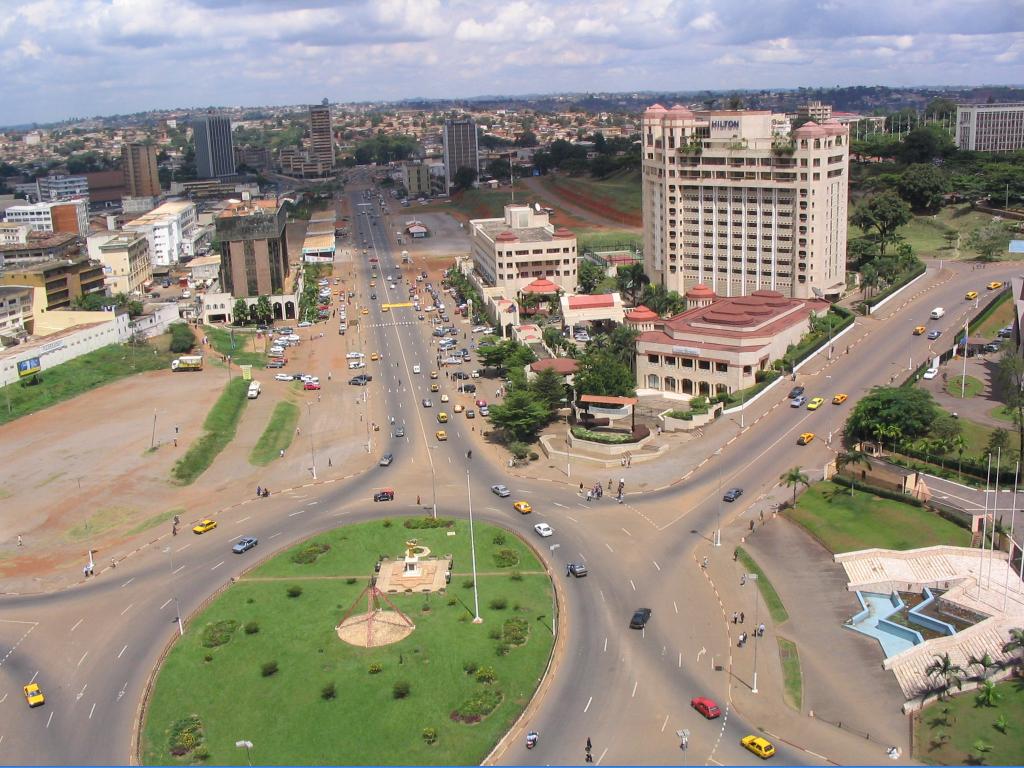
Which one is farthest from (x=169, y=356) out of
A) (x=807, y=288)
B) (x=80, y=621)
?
(x=807, y=288)

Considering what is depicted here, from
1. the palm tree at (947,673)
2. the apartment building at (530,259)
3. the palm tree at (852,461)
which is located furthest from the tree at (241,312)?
the palm tree at (947,673)

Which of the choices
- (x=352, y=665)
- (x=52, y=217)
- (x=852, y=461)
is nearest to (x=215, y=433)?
(x=352, y=665)

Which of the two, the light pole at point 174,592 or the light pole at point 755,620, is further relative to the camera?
the light pole at point 174,592

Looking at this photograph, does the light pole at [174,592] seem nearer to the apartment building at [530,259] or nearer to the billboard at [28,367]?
the billboard at [28,367]

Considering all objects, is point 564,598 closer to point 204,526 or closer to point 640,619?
point 640,619

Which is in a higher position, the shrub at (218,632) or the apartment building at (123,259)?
the apartment building at (123,259)

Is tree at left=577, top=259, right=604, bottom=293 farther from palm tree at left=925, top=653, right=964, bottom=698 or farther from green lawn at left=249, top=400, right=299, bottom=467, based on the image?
palm tree at left=925, top=653, right=964, bottom=698

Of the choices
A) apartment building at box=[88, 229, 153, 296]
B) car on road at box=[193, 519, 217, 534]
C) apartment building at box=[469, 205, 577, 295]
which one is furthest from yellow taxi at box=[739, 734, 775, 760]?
apartment building at box=[88, 229, 153, 296]
